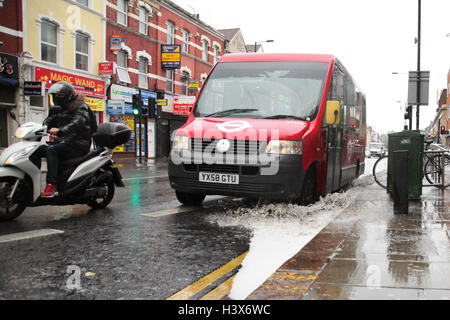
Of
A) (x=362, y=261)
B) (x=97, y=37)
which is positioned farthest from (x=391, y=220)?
(x=97, y=37)

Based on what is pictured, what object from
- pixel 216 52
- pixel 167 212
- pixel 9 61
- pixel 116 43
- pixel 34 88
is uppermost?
pixel 216 52

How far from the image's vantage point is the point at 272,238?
4703 mm

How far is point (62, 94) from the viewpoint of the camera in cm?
589

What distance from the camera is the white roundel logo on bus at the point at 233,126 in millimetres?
6105

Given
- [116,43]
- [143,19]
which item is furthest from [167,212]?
[143,19]

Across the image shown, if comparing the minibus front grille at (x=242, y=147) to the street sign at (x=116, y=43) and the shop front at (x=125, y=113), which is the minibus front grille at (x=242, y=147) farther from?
the street sign at (x=116, y=43)

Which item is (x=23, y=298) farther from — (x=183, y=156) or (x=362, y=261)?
(x=183, y=156)

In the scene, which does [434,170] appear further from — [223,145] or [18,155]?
[18,155]

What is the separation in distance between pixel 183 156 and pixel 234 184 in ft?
2.80

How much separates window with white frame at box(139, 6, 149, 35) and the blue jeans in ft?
80.6

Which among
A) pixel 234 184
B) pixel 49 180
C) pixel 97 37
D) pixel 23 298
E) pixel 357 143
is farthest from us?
pixel 97 37

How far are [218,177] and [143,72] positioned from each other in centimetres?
2449

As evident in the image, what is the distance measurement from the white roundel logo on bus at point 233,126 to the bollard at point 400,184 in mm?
2179

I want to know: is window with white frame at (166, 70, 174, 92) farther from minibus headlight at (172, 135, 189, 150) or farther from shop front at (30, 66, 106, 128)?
minibus headlight at (172, 135, 189, 150)
